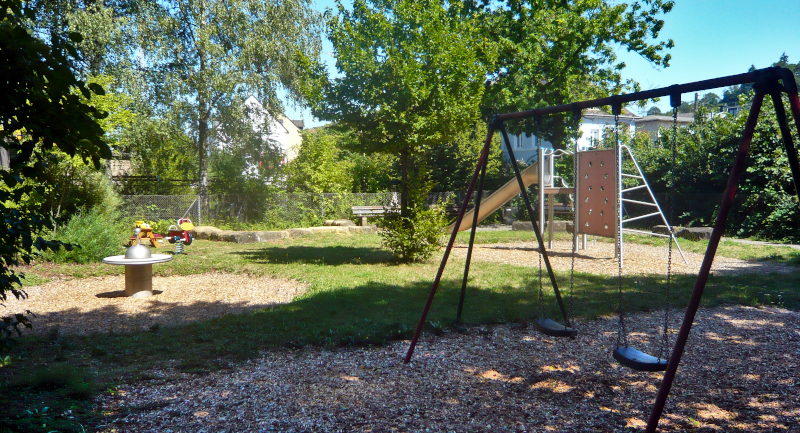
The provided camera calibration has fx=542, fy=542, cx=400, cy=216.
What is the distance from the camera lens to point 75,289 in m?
8.42

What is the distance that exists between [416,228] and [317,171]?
12.0 metres

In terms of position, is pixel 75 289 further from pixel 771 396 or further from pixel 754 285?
pixel 754 285

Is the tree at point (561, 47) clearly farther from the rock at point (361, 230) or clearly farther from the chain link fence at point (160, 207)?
the chain link fence at point (160, 207)

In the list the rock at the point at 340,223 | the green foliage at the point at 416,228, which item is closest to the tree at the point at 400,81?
the green foliage at the point at 416,228

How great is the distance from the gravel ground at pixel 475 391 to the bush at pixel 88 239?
723 centimetres

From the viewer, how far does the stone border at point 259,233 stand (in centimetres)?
1503

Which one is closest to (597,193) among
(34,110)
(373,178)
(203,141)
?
(34,110)

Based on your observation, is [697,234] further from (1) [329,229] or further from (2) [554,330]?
(2) [554,330]

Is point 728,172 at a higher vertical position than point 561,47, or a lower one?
lower

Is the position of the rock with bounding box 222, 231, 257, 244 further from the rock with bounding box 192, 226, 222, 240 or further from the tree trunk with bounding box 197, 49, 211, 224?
the tree trunk with bounding box 197, 49, 211, 224

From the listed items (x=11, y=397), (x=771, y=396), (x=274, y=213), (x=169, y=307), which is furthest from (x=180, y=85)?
(x=771, y=396)

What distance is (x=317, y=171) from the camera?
70.8 ft

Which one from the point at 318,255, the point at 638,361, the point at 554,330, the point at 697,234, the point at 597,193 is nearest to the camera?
the point at 638,361

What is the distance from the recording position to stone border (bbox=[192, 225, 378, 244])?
15.0m
